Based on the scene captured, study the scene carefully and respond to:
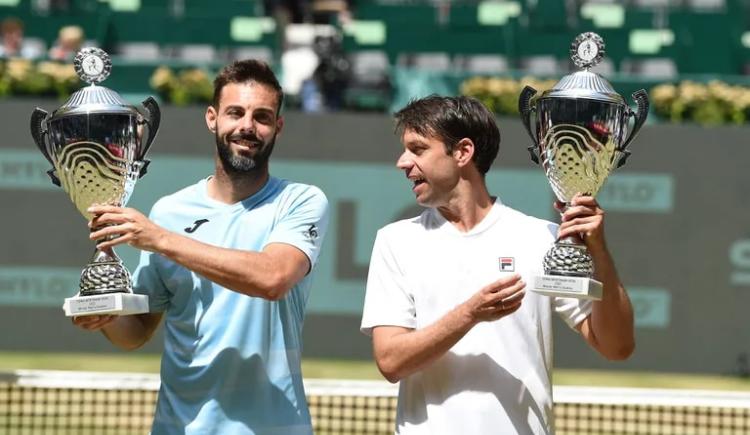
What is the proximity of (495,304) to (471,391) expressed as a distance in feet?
1.14

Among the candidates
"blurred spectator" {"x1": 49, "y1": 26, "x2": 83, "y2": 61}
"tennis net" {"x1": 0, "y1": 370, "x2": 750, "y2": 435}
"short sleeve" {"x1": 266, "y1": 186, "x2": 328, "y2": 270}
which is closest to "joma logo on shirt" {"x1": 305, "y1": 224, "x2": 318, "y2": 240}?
"short sleeve" {"x1": 266, "y1": 186, "x2": 328, "y2": 270}

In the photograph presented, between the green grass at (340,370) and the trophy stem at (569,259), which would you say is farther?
the green grass at (340,370)

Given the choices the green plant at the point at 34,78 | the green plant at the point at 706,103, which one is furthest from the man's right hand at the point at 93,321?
the green plant at the point at 706,103

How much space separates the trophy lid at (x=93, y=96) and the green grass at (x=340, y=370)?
7.01 m

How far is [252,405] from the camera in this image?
4.07 m

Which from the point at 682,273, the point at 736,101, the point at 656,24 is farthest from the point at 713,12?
the point at 682,273

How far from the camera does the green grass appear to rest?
1136 cm

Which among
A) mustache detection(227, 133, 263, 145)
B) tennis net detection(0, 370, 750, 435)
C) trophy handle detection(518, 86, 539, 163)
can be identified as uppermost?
trophy handle detection(518, 86, 539, 163)

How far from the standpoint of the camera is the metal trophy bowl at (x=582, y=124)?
4027mm

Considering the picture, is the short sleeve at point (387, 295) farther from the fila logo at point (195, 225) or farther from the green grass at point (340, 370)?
the green grass at point (340, 370)

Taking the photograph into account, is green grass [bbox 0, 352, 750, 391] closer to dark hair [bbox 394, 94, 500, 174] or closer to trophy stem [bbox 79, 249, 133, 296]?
trophy stem [bbox 79, 249, 133, 296]

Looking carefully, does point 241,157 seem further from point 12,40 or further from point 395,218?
point 12,40

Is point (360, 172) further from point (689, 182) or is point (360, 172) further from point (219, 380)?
point (219, 380)

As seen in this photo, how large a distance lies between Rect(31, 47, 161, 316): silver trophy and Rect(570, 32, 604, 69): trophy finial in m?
1.21
